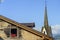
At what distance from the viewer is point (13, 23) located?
88.7ft

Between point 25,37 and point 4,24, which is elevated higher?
point 4,24

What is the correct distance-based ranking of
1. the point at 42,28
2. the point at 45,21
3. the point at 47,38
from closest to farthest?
the point at 47,38, the point at 42,28, the point at 45,21

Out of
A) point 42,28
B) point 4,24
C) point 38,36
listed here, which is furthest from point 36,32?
point 42,28

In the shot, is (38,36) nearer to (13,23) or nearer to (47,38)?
(47,38)

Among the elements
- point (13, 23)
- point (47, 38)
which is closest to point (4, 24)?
point (13, 23)

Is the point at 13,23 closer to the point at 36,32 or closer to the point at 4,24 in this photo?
the point at 4,24

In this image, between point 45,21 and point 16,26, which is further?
point 45,21

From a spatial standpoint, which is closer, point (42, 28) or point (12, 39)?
point (12, 39)

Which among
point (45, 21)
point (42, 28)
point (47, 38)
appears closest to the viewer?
point (47, 38)

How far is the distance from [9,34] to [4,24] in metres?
1.52

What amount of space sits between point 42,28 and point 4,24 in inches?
1514

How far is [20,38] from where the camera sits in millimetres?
27031

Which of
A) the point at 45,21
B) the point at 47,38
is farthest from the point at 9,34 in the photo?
the point at 45,21

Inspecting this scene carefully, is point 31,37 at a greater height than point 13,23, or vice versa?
point 13,23
